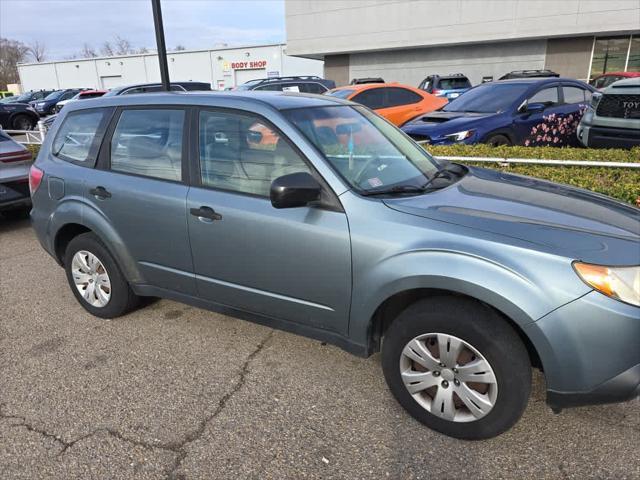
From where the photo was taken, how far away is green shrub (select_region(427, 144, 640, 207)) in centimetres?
462

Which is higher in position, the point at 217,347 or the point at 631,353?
the point at 631,353

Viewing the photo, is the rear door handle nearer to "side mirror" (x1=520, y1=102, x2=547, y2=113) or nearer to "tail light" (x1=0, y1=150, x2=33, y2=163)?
"tail light" (x1=0, y1=150, x2=33, y2=163)

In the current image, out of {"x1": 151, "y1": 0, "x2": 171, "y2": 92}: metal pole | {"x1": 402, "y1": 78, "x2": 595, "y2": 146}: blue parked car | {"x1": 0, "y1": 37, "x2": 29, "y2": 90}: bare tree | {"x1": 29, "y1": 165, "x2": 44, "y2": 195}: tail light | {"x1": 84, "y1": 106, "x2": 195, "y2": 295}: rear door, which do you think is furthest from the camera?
{"x1": 0, "y1": 37, "x2": 29, "y2": 90}: bare tree

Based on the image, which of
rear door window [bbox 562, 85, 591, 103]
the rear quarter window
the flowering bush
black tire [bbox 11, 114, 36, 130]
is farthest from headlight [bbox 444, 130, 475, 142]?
black tire [bbox 11, 114, 36, 130]

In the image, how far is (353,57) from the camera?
31.7 meters

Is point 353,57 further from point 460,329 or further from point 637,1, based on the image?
point 460,329

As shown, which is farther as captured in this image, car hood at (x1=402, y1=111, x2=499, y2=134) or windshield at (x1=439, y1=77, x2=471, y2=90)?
windshield at (x1=439, y1=77, x2=471, y2=90)

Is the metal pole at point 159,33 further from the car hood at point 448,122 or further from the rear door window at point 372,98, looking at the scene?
the rear door window at point 372,98

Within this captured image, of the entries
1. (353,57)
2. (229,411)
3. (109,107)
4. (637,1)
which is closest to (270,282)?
(229,411)

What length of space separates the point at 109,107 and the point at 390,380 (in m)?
2.86

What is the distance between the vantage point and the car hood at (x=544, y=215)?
2.20 metres

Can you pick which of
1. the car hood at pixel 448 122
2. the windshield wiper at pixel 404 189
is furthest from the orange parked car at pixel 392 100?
the windshield wiper at pixel 404 189

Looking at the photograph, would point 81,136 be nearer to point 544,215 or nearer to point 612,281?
point 544,215

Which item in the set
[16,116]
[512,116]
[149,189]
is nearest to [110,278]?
[149,189]
